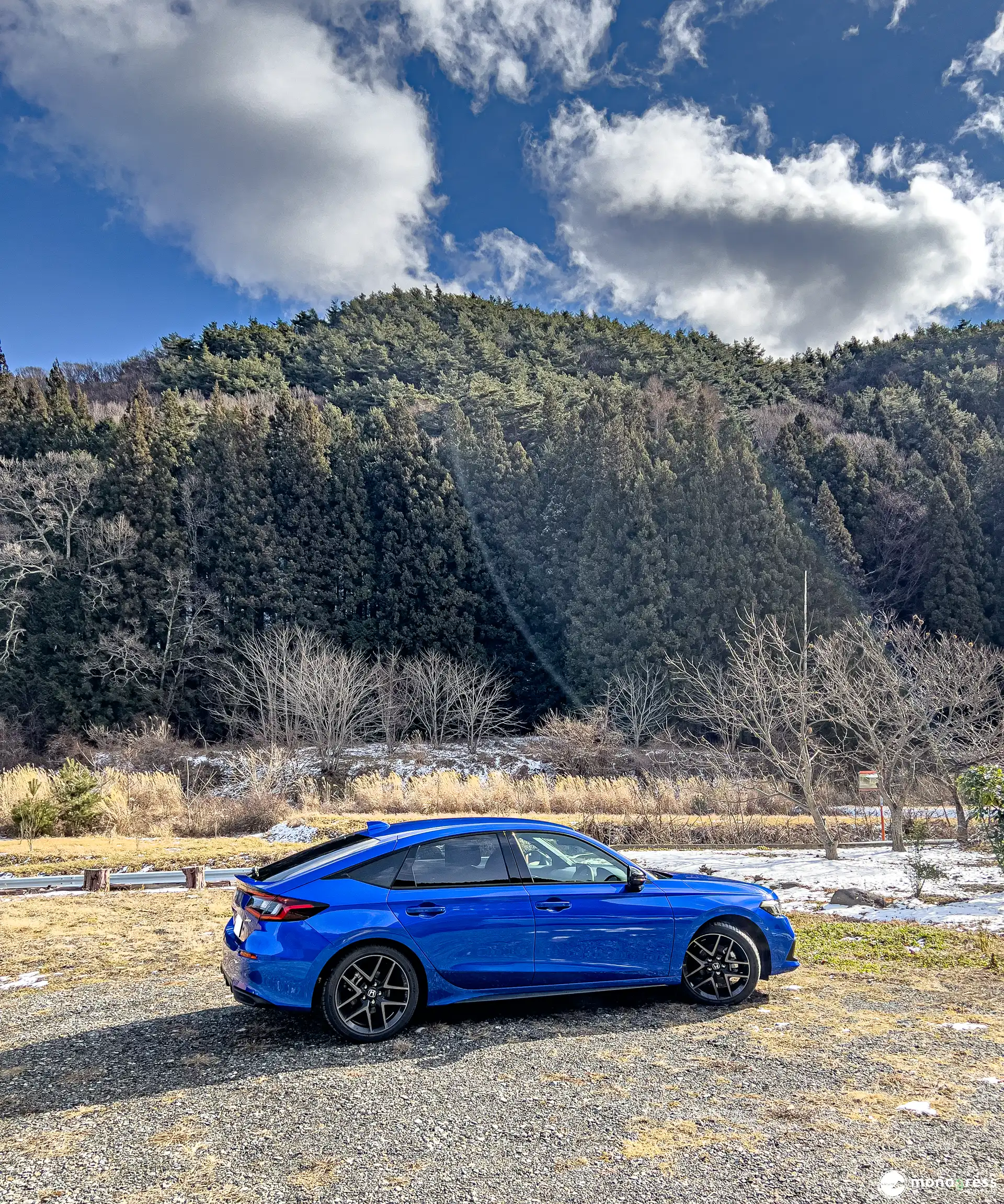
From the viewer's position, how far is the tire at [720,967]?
5.91 meters

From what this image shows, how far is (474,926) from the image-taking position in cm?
544

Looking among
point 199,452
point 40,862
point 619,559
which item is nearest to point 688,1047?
point 40,862

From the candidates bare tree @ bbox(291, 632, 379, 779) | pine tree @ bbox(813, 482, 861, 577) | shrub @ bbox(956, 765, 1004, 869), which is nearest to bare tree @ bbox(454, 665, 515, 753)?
bare tree @ bbox(291, 632, 379, 779)

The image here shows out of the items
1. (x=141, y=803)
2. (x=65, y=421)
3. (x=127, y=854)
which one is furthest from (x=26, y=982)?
(x=65, y=421)

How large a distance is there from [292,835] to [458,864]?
41.0ft

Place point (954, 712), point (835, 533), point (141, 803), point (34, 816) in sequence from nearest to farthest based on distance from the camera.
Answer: point (34, 816), point (141, 803), point (954, 712), point (835, 533)

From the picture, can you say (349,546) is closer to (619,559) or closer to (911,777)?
(619,559)

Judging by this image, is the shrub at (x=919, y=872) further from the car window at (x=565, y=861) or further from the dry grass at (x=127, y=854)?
the dry grass at (x=127, y=854)

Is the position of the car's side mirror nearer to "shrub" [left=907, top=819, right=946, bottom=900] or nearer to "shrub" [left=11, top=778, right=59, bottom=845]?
"shrub" [left=907, top=819, right=946, bottom=900]

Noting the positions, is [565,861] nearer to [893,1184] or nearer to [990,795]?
[893,1184]

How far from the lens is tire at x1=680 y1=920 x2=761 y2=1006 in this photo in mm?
5910

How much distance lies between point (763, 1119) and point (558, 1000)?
230 cm

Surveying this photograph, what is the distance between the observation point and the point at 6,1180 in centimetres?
348

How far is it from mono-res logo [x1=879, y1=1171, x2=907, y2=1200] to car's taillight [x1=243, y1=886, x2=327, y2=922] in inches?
125
